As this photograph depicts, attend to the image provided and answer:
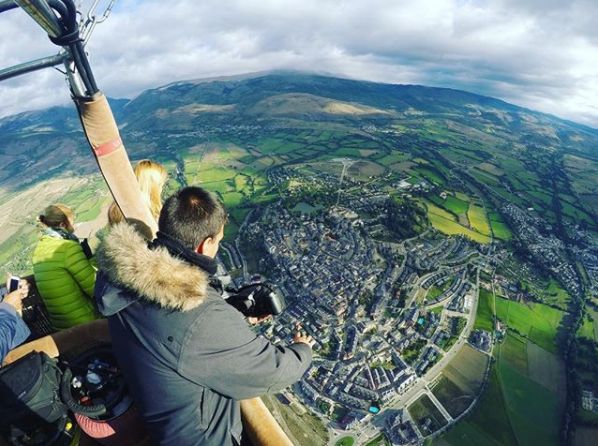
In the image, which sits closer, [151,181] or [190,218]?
[190,218]

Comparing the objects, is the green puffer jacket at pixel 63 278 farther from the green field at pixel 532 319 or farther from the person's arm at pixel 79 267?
the green field at pixel 532 319

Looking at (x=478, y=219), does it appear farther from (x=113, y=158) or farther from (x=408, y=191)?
(x=113, y=158)

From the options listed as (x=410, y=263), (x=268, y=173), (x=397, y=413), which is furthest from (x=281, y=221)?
(x=397, y=413)

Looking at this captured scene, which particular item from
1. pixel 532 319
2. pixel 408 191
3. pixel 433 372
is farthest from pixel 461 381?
pixel 408 191

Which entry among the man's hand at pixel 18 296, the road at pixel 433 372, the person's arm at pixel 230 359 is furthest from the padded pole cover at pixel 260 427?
the road at pixel 433 372

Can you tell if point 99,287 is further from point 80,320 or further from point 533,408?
point 533,408

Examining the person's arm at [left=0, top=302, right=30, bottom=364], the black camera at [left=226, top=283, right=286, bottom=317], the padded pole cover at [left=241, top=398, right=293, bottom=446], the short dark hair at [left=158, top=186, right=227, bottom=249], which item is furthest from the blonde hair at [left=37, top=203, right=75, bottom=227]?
the padded pole cover at [left=241, top=398, right=293, bottom=446]

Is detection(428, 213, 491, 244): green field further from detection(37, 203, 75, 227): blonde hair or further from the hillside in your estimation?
detection(37, 203, 75, 227): blonde hair
